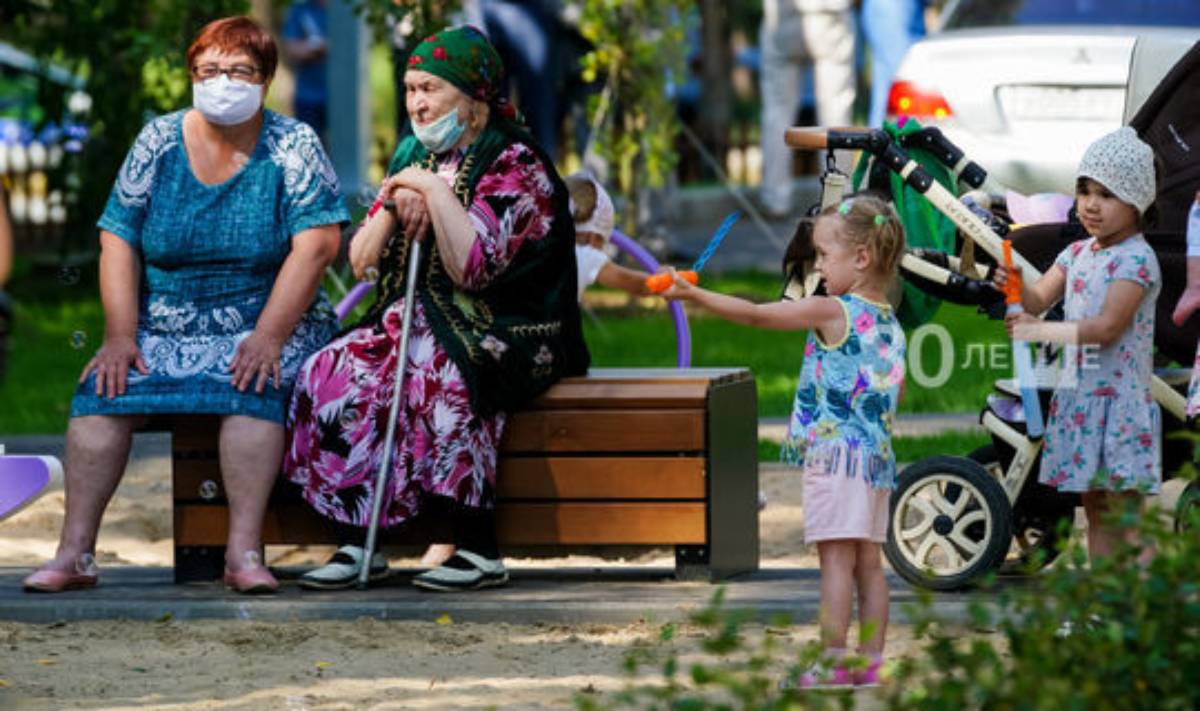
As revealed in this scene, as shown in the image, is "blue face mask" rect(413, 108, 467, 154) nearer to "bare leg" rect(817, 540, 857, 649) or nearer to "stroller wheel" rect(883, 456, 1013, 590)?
"stroller wheel" rect(883, 456, 1013, 590)

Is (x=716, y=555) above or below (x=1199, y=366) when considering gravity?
below

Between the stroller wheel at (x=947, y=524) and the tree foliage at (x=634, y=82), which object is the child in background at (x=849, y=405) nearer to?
the stroller wheel at (x=947, y=524)

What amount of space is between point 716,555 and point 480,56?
1.42m

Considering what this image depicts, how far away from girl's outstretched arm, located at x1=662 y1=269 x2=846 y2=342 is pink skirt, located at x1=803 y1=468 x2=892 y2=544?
31cm

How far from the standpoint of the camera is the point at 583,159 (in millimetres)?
12828

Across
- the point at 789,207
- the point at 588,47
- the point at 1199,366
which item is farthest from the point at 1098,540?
the point at 789,207

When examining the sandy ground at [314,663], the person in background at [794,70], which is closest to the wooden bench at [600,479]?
the sandy ground at [314,663]

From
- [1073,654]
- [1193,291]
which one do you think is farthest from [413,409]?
[1073,654]

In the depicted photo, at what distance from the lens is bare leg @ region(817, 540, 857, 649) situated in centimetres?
527

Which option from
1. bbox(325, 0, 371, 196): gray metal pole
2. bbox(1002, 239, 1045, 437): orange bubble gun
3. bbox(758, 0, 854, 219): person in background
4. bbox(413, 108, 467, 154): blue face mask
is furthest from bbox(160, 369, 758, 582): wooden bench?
bbox(325, 0, 371, 196): gray metal pole

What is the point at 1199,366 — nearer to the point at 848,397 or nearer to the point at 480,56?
the point at 848,397

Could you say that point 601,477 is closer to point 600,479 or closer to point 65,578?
point 600,479

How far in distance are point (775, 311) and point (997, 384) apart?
50.1 inches

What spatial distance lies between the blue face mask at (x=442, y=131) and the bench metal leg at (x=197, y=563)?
1.22 metres
